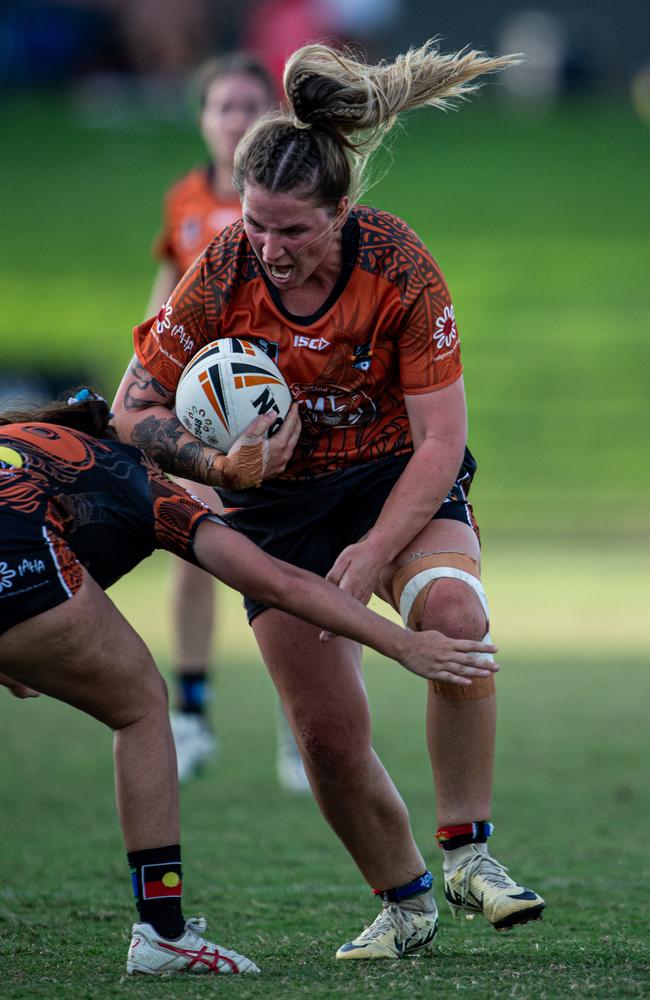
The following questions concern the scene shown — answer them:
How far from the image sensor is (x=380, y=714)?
Result: 845cm

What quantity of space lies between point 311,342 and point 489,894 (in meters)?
1.67

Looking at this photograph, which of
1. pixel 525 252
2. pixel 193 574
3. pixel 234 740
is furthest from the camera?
pixel 525 252

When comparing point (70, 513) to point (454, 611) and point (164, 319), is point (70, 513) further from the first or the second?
point (454, 611)

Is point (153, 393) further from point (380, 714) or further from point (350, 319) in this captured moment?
point (380, 714)

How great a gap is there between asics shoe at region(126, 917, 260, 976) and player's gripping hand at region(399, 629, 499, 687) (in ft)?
3.04

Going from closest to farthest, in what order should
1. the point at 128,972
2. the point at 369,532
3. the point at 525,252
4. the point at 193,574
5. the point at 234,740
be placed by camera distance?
the point at 128,972 < the point at 369,532 < the point at 193,574 < the point at 234,740 < the point at 525,252

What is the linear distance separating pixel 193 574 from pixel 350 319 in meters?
3.32

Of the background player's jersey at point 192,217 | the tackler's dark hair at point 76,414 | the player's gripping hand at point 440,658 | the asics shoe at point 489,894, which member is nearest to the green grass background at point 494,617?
the asics shoe at point 489,894

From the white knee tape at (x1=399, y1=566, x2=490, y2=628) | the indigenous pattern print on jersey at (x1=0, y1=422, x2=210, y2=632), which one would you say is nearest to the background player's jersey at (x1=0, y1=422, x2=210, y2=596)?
the indigenous pattern print on jersey at (x1=0, y1=422, x2=210, y2=632)

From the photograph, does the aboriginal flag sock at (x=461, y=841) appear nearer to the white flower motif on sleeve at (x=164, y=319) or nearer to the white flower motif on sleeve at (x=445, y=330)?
the white flower motif on sleeve at (x=445, y=330)

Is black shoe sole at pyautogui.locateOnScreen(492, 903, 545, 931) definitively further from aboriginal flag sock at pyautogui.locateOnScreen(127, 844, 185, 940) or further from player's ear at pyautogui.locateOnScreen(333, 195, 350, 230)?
player's ear at pyautogui.locateOnScreen(333, 195, 350, 230)

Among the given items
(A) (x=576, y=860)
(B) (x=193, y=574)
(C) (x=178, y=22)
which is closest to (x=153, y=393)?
(A) (x=576, y=860)

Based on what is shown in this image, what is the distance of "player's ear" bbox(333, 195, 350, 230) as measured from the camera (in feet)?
14.3

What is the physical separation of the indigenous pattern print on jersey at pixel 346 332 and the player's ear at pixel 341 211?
102mm
